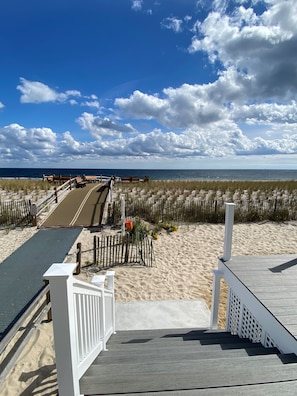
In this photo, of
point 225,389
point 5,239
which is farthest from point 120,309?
point 5,239

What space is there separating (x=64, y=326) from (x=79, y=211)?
11665 mm

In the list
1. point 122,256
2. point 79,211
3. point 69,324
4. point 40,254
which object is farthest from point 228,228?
point 79,211

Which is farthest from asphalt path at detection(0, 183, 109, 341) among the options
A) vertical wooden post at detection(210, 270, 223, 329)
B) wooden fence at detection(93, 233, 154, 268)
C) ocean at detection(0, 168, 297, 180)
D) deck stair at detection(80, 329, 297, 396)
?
ocean at detection(0, 168, 297, 180)

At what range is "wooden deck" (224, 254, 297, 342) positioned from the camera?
8.63 ft

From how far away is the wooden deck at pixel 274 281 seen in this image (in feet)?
8.63

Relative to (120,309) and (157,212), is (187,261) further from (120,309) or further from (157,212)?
(157,212)

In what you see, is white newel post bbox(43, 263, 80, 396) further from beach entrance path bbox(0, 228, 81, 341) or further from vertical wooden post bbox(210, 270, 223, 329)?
beach entrance path bbox(0, 228, 81, 341)

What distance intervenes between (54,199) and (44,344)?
11.1m

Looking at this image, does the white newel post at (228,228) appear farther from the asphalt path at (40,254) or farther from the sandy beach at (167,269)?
the asphalt path at (40,254)

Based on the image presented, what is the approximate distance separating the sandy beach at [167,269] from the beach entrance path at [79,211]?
3.90 ft

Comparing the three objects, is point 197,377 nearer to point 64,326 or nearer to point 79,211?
point 64,326

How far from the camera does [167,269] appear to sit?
23.0 ft

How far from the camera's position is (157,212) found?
12.1 meters

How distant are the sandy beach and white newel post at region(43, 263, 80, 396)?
5.88ft
